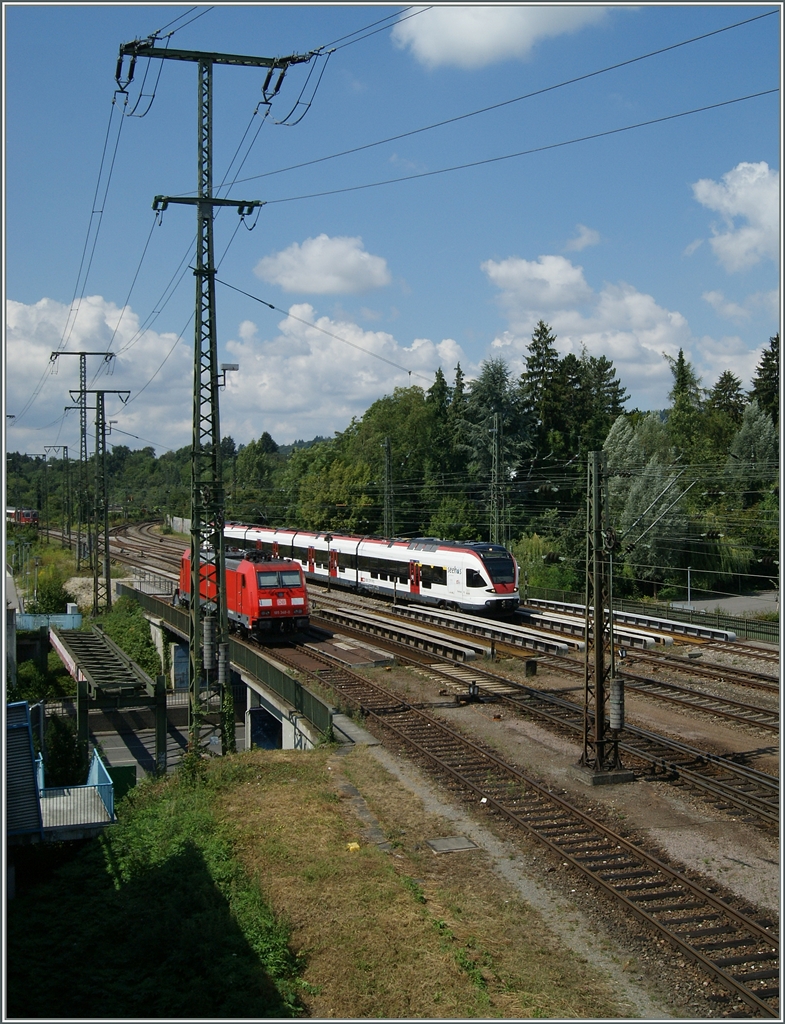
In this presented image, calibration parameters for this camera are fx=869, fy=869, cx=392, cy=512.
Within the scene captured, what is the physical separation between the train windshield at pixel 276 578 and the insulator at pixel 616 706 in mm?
16236

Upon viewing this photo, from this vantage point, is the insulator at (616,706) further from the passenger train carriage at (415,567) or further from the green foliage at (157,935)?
the passenger train carriage at (415,567)

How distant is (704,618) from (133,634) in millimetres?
25030

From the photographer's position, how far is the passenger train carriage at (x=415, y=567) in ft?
109

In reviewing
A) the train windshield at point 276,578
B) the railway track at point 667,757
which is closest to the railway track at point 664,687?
the railway track at point 667,757

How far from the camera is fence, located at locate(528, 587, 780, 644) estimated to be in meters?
31.3

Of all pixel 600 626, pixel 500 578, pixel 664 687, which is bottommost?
pixel 664 687

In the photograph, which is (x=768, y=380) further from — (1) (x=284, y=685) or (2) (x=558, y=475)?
(1) (x=284, y=685)

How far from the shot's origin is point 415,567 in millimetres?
37375

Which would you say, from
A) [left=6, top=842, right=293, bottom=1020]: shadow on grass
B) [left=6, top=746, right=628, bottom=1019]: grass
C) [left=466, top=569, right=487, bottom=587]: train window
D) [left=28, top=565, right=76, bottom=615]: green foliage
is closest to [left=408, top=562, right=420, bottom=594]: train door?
[left=466, top=569, right=487, bottom=587]: train window

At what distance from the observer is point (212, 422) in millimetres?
17000

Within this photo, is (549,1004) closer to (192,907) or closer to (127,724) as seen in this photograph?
Result: (192,907)

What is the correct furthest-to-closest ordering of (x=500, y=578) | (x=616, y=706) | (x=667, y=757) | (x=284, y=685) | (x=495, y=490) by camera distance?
(x=495, y=490)
(x=500, y=578)
(x=284, y=685)
(x=667, y=757)
(x=616, y=706)

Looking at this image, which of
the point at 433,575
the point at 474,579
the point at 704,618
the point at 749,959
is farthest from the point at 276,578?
the point at 749,959

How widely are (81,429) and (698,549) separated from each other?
33.6m
